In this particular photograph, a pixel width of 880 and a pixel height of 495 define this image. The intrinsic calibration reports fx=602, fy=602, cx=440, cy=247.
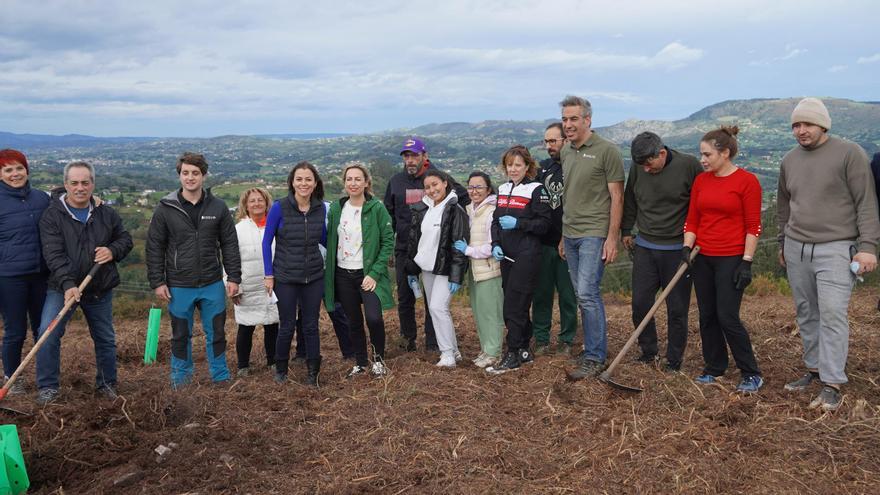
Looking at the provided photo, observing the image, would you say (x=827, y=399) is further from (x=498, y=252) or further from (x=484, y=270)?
(x=484, y=270)

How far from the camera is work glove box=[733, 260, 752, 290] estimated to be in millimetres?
4879

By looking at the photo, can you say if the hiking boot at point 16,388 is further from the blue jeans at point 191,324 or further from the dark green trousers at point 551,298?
the dark green trousers at point 551,298

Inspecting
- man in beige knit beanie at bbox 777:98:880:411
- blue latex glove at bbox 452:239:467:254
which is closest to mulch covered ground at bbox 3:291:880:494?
man in beige knit beanie at bbox 777:98:880:411

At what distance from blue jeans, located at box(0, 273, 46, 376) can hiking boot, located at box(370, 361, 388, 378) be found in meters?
3.21

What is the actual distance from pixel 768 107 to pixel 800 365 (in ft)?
423

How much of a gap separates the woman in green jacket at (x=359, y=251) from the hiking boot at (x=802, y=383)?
365cm

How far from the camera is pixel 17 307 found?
5555 mm

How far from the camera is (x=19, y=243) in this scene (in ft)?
17.7

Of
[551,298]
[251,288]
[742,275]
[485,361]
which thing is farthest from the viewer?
[551,298]

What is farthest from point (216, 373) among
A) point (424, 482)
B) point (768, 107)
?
point (768, 107)

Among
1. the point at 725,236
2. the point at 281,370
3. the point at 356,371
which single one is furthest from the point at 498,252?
the point at 281,370

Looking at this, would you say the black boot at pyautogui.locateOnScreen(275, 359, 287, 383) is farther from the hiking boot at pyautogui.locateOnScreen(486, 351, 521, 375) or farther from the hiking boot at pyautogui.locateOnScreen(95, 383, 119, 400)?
the hiking boot at pyautogui.locateOnScreen(486, 351, 521, 375)

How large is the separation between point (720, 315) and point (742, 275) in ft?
1.45

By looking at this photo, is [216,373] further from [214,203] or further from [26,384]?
[26,384]
